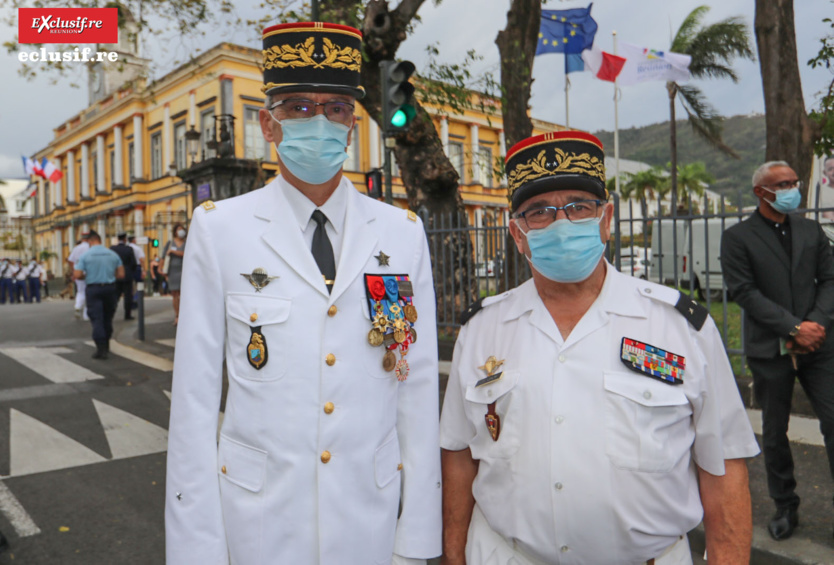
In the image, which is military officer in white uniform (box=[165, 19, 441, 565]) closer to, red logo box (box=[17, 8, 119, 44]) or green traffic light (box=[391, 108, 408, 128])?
green traffic light (box=[391, 108, 408, 128])

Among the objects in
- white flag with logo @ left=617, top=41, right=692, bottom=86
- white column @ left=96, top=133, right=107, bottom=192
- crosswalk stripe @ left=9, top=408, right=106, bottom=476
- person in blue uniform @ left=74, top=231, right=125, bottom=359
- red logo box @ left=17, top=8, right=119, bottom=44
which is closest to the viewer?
crosswalk stripe @ left=9, top=408, right=106, bottom=476

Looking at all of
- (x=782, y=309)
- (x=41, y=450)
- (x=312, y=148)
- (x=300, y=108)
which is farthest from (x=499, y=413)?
(x=41, y=450)

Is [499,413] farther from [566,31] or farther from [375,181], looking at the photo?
[566,31]

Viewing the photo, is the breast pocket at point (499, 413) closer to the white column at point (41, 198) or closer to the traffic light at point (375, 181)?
the traffic light at point (375, 181)

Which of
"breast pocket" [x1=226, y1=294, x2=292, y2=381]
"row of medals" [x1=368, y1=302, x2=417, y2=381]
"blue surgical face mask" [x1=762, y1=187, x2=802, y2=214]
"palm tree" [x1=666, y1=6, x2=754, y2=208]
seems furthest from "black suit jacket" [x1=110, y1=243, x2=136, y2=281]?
"palm tree" [x1=666, y1=6, x2=754, y2=208]

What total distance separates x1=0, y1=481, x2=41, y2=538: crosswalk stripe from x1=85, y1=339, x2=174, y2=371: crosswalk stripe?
13.7 ft

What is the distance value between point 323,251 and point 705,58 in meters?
28.3

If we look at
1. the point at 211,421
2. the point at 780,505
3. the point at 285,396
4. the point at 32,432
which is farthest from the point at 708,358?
the point at 32,432

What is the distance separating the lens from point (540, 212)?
6.70ft

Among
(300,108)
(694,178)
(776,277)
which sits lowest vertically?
(776,277)

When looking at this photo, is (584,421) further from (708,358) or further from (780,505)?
(780,505)

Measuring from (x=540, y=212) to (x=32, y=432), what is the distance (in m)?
5.94

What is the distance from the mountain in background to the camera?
324ft

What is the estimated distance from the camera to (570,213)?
6.61 ft
